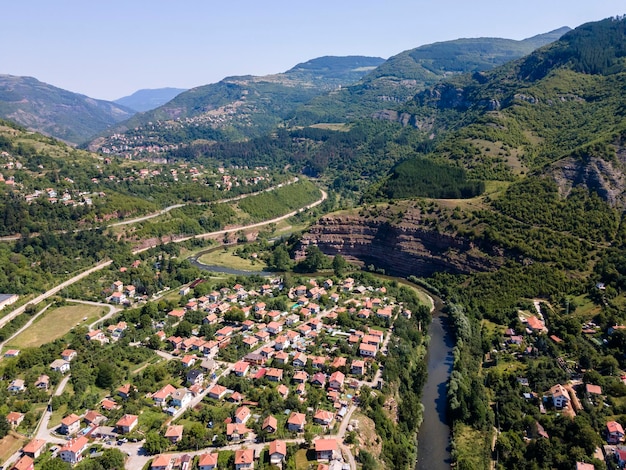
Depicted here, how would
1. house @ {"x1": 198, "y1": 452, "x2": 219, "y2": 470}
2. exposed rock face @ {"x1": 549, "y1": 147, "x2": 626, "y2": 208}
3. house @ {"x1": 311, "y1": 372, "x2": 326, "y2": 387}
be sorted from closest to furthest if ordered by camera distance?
house @ {"x1": 198, "y1": 452, "x2": 219, "y2": 470} < house @ {"x1": 311, "y1": 372, "x2": 326, "y2": 387} < exposed rock face @ {"x1": 549, "y1": 147, "x2": 626, "y2": 208}

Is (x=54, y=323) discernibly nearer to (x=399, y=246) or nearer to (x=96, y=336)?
(x=96, y=336)

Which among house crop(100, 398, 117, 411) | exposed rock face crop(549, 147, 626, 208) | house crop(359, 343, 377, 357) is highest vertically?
exposed rock face crop(549, 147, 626, 208)

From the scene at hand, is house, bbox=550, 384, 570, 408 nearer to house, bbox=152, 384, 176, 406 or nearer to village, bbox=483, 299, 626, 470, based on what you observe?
village, bbox=483, 299, 626, 470

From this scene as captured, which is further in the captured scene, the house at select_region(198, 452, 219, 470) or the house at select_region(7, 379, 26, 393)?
the house at select_region(7, 379, 26, 393)

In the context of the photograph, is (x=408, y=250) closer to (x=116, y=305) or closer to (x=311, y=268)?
(x=311, y=268)

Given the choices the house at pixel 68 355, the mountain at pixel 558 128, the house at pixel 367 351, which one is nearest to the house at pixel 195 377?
the house at pixel 68 355

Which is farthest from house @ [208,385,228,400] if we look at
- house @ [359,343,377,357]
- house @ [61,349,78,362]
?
house @ [61,349,78,362]
